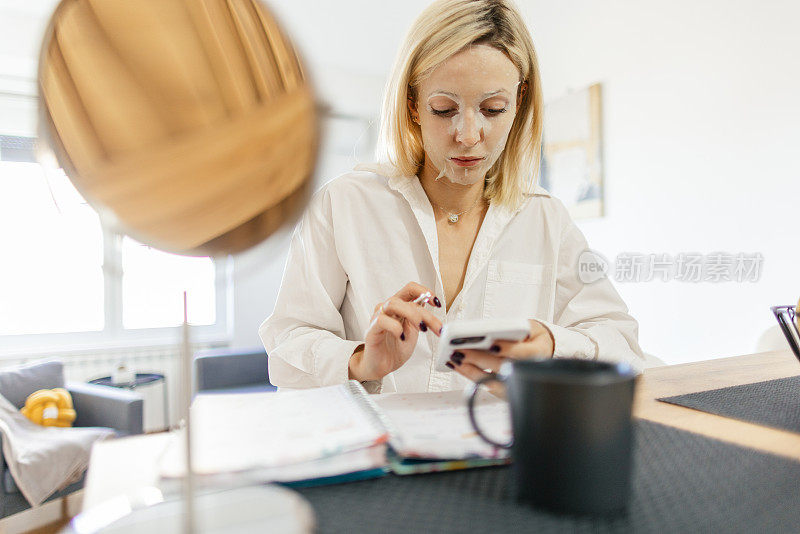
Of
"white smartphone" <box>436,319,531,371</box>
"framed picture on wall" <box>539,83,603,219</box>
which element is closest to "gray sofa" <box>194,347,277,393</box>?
"framed picture on wall" <box>539,83,603,219</box>

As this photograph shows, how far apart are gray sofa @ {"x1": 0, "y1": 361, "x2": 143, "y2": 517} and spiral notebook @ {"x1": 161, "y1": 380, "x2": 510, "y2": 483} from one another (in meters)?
2.16

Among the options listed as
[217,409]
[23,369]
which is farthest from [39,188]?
[23,369]

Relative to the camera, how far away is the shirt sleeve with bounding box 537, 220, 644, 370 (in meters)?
0.80

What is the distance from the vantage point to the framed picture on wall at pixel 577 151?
2.77 metres

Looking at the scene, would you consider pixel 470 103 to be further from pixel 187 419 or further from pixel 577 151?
pixel 577 151

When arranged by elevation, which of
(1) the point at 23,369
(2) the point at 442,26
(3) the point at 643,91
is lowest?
(1) the point at 23,369

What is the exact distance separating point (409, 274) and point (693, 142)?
1773mm

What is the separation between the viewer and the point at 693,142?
2.27m

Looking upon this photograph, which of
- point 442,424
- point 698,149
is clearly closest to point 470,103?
point 442,424

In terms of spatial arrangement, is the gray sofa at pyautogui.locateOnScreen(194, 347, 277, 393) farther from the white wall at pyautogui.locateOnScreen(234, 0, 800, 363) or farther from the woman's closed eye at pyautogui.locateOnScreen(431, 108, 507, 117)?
the woman's closed eye at pyautogui.locateOnScreen(431, 108, 507, 117)

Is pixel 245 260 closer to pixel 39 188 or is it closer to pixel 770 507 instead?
pixel 39 188

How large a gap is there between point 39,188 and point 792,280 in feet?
7.44

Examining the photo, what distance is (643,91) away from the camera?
2486mm

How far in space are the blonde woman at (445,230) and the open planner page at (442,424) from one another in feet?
0.65
